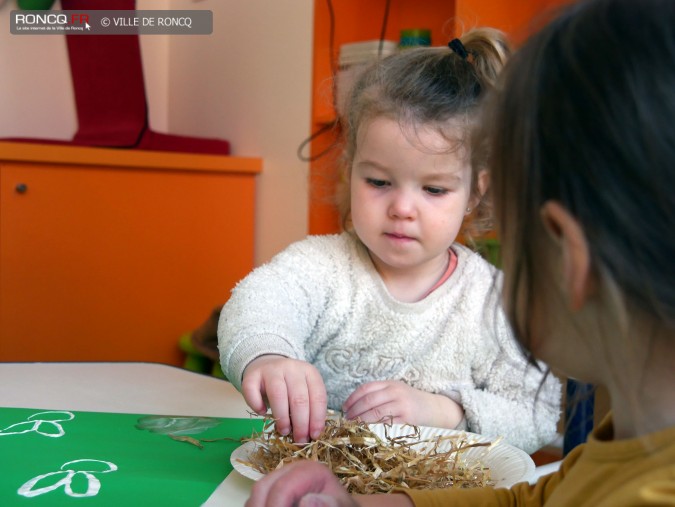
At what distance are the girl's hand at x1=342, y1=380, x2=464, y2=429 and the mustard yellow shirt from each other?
198 mm

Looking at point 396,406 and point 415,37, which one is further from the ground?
point 415,37

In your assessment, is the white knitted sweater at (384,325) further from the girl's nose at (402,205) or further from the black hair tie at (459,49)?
the black hair tie at (459,49)

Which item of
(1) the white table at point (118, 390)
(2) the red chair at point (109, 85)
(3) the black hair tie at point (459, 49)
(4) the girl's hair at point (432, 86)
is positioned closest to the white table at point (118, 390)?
(1) the white table at point (118, 390)

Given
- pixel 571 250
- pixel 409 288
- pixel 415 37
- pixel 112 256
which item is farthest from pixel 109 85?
pixel 571 250

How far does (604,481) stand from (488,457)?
0.25 meters

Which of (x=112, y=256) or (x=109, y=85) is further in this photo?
(x=109, y=85)

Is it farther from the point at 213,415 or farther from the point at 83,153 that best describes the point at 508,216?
the point at 83,153

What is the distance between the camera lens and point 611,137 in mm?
371

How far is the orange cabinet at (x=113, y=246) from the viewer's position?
1960 mm

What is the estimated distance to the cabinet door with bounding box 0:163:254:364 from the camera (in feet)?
6.44

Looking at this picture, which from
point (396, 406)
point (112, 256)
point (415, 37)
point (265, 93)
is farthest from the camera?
point (265, 93)

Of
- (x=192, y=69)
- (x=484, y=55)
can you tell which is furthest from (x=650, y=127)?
(x=192, y=69)

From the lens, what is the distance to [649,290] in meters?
0.38

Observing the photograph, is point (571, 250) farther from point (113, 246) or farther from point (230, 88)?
point (230, 88)
